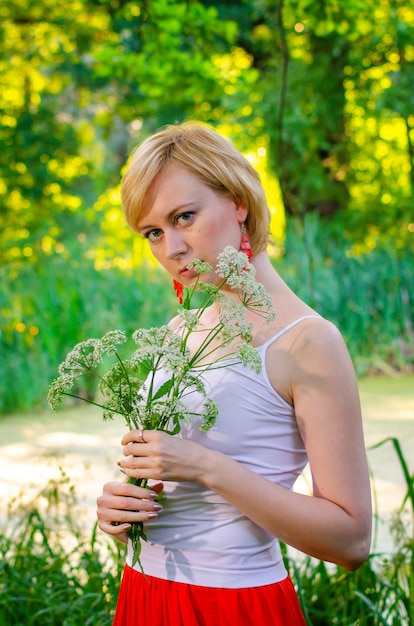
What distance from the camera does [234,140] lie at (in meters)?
7.75

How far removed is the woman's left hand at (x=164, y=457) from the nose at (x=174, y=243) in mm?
297

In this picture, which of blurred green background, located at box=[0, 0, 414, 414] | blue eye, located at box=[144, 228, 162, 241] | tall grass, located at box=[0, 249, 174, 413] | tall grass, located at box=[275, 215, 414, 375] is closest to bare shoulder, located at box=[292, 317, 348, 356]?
blue eye, located at box=[144, 228, 162, 241]

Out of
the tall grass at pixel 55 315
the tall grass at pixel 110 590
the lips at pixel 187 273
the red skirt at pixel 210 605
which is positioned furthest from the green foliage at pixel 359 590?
the tall grass at pixel 55 315

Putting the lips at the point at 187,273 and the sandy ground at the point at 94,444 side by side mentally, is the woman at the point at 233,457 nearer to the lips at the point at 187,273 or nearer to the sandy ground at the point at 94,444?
the lips at the point at 187,273

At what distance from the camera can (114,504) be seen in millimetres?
1166

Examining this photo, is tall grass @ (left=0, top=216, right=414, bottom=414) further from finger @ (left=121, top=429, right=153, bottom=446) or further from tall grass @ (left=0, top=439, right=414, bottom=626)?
finger @ (left=121, top=429, right=153, bottom=446)

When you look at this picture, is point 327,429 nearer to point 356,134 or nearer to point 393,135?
point 356,134

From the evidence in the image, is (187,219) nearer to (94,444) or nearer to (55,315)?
(94,444)

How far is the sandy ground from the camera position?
395cm

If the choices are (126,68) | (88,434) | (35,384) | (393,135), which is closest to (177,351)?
(88,434)

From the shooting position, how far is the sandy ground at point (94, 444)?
3945 mm

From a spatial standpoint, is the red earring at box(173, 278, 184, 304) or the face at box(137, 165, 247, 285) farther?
the red earring at box(173, 278, 184, 304)

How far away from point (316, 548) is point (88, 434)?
13.0 feet

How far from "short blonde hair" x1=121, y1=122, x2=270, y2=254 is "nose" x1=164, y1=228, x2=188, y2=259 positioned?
0.07 meters
